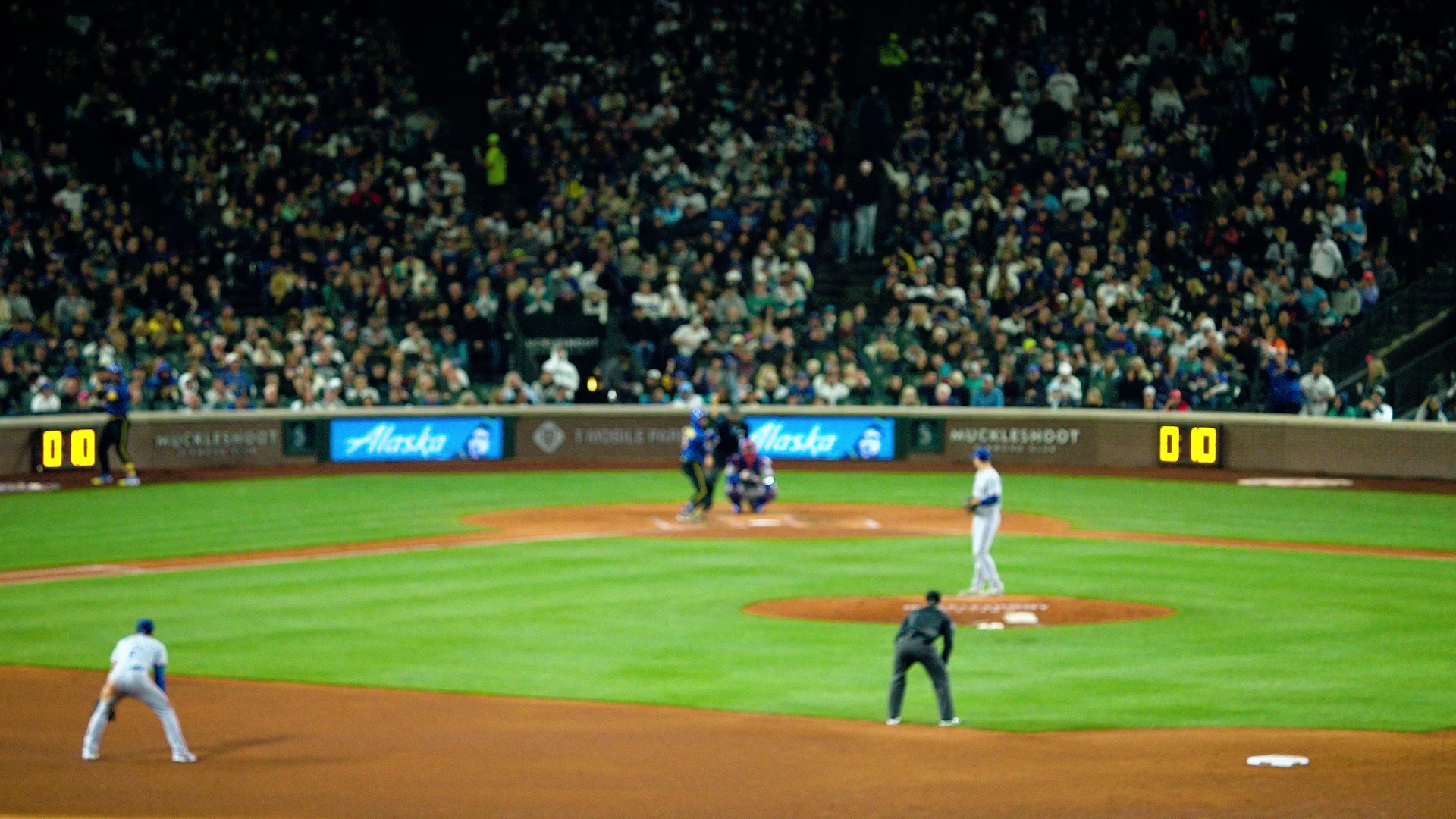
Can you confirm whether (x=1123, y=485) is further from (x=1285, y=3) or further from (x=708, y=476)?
(x=1285, y=3)

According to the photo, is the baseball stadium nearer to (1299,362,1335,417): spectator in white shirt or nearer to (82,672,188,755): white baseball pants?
(1299,362,1335,417): spectator in white shirt

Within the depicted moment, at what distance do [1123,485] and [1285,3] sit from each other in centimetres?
1205

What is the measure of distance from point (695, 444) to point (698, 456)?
214mm

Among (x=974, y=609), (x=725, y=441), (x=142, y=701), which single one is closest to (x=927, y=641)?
(x=142, y=701)

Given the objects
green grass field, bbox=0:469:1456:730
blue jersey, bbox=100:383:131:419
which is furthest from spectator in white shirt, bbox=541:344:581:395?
blue jersey, bbox=100:383:131:419

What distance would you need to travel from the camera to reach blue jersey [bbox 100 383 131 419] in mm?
35688

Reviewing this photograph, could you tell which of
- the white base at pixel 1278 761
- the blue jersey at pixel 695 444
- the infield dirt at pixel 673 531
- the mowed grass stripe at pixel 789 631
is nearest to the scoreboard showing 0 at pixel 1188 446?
the infield dirt at pixel 673 531

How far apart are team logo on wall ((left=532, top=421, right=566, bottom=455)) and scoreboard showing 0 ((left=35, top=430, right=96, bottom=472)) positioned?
8.27 m

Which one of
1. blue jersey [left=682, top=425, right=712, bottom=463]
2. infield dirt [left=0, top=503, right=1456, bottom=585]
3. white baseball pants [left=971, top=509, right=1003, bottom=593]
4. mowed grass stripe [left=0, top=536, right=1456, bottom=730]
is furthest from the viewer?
blue jersey [left=682, top=425, right=712, bottom=463]

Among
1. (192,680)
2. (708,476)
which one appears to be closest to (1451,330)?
(708,476)

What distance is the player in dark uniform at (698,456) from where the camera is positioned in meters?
32.1

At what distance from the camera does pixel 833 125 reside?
46281mm

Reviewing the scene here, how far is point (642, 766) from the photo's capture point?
16281 millimetres

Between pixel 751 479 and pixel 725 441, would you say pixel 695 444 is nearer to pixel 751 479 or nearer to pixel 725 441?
pixel 725 441
